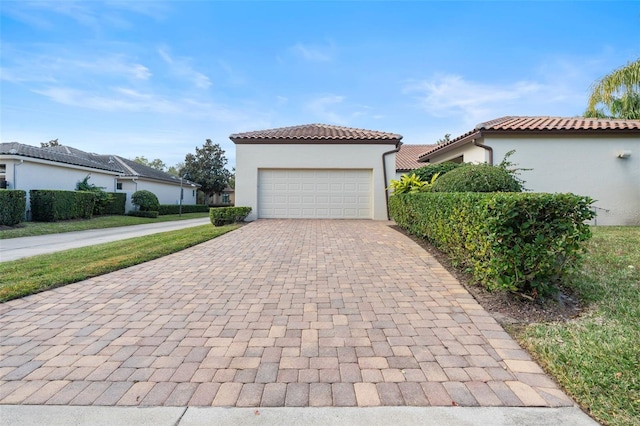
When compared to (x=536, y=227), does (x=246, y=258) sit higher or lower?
lower

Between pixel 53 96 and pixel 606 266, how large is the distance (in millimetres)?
18177

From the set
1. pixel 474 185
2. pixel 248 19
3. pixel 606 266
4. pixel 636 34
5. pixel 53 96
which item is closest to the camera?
pixel 606 266

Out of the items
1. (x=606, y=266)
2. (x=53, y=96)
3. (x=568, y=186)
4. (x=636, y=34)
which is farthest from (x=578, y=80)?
(x=53, y=96)

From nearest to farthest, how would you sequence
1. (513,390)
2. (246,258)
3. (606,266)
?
(513,390) → (606,266) → (246,258)

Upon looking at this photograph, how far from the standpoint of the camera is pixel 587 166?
35.5ft

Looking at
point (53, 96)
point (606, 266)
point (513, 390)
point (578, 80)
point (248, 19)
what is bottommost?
point (513, 390)

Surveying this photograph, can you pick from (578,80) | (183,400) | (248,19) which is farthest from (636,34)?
(183,400)

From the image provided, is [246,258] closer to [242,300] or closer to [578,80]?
[242,300]

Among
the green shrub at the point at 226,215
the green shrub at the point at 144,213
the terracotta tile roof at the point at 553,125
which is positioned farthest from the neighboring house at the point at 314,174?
the green shrub at the point at 144,213

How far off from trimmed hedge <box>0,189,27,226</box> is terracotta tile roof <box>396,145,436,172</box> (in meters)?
19.3

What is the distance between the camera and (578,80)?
40.8 feet

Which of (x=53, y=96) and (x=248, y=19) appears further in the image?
(x=53, y=96)

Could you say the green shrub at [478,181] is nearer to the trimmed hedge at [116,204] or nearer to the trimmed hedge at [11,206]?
the trimmed hedge at [11,206]

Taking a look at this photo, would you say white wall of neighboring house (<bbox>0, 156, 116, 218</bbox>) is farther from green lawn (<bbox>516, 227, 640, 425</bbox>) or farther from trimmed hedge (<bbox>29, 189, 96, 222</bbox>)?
green lawn (<bbox>516, 227, 640, 425</bbox>)
